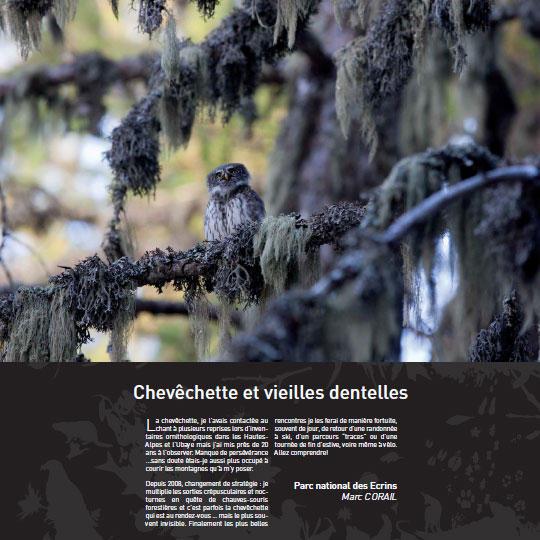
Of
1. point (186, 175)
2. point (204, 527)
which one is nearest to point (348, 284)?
point (204, 527)

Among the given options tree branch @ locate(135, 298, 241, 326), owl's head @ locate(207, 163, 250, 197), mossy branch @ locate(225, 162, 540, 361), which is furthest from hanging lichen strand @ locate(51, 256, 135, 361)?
owl's head @ locate(207, 163, 250, 197)

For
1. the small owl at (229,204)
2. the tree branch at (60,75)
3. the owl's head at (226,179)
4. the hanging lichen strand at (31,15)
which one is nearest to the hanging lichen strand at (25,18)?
the hanging lichen strand at (31,15)

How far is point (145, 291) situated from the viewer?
831cm

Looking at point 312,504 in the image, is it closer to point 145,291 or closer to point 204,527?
point 204,527

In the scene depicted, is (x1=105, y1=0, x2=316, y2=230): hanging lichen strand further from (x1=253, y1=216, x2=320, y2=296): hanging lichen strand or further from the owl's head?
the owl's head

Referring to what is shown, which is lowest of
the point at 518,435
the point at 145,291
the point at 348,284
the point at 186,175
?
the point at 518,435

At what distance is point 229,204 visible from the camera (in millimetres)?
5465

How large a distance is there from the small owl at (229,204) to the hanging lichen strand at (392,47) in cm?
145

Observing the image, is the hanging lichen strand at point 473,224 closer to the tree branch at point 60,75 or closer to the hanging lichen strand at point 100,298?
the hanging lichen strand at point 100,298

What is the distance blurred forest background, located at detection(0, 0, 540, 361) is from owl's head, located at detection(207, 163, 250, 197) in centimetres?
29

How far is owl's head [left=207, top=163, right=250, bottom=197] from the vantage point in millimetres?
5578

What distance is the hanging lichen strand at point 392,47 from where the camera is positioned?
364 cm

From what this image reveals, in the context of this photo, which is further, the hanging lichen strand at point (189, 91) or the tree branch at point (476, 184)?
the hanging lichen strand at point (189, 91)

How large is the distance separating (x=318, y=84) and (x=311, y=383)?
3726 millimetres
